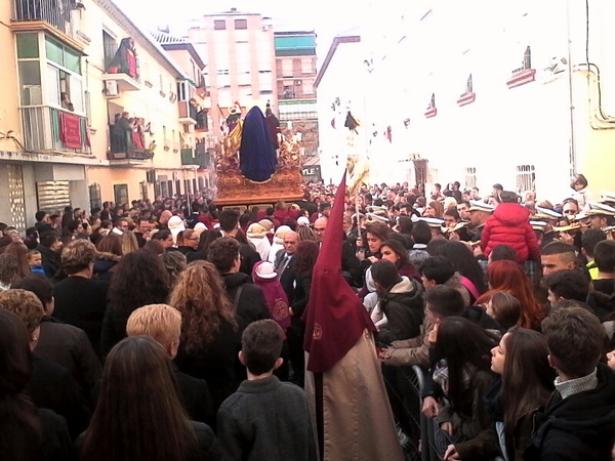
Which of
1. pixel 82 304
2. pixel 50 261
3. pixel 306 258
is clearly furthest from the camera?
pixel 50 261

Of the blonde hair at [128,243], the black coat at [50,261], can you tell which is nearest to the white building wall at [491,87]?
the blonde hair at [128,243]

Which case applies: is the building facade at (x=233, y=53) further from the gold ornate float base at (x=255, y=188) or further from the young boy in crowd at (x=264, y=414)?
the young boy in crowd at (x=264, y=414)

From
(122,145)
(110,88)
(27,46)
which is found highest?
(110,88)

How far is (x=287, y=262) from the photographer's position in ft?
20.6

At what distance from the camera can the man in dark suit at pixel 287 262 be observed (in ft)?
19.4

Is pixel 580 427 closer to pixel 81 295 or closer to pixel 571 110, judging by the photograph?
pixel 81 295

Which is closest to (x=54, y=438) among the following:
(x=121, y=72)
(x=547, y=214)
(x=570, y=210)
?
(x=570, y=210)

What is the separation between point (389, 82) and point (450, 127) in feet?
30.9

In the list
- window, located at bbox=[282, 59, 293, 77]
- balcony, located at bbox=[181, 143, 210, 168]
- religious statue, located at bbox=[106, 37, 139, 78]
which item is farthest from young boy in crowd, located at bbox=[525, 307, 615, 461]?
window, located at bbox=[282, 59, 293, 77]

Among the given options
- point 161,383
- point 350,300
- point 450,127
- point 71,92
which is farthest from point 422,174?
point 161,383

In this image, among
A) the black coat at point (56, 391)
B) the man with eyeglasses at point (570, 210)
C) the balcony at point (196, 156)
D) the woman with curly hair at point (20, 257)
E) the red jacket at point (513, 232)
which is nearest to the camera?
the black coat at point (56, 391)

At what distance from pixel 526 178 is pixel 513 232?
31.6 feet

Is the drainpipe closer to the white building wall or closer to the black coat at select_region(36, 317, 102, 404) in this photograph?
the white building wall

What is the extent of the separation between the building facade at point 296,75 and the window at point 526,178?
187 feet
